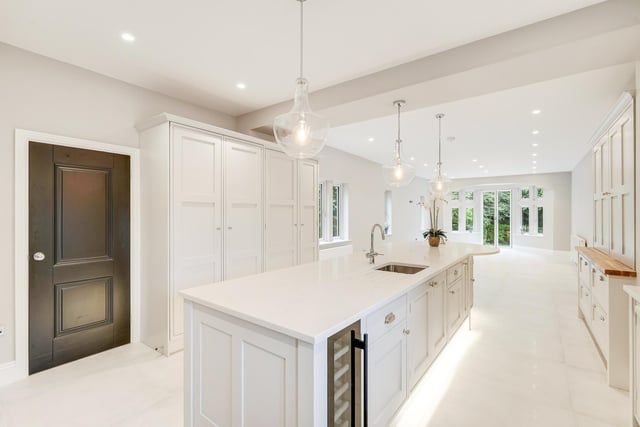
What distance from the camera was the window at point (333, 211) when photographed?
655cm

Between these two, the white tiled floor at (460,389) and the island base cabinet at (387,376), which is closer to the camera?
the island base cabinet at (387,376)

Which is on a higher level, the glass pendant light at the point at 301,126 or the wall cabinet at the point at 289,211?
the glass pendant light at the point at 301,126

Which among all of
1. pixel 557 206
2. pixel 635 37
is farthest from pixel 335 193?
pixel 557 206

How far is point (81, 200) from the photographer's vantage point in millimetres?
2736

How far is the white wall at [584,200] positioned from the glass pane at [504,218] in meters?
2.80

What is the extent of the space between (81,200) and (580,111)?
19.7 ft

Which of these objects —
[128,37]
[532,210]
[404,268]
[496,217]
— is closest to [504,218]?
[496,217]

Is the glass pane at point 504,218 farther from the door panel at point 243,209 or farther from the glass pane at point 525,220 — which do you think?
the door panel at point 243,209

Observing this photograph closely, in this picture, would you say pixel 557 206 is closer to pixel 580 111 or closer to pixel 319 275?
pixel 580 111

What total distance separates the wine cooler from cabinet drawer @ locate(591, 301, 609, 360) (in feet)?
7.78

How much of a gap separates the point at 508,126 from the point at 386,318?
445 centimetres

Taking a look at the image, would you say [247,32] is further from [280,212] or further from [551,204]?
[551,204]

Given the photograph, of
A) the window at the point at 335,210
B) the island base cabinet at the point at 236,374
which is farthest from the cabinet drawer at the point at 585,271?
the window at the point at 335,210

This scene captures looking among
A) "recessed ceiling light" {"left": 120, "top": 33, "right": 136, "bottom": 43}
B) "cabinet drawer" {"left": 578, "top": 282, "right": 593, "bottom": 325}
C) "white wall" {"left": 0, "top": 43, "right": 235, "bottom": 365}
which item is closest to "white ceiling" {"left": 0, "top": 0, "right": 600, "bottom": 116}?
"recessed ceiling light" {"left": 120, "top": 33, "right": 136, "bottom": 43}
